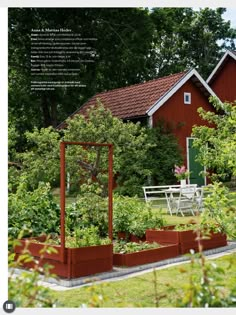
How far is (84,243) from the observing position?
11.9 feet

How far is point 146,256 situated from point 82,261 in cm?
66

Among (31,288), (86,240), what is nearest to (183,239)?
(86,240)

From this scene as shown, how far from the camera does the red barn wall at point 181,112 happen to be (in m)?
9.08

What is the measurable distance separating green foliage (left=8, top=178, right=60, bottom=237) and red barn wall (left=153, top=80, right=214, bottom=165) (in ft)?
14.8

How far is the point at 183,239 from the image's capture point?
13.9ft

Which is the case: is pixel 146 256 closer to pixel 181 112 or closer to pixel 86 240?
pixel 86 240

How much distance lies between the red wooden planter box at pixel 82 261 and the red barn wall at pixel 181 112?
18.3 feet

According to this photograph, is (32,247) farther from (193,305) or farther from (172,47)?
(172,47)

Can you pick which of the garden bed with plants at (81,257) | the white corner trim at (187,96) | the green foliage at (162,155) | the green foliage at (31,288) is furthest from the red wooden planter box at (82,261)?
the white corner trim at (187,96)

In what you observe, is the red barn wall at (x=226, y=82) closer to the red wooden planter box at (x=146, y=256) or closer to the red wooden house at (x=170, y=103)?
the red wooden house at (x=170, y=103)

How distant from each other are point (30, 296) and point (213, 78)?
7.62m

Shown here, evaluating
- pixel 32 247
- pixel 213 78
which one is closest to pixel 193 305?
pixel 32 247

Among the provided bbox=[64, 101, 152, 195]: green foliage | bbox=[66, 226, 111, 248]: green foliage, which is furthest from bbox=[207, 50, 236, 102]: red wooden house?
bbox=[66, 226, 111, 248]: green foliage
